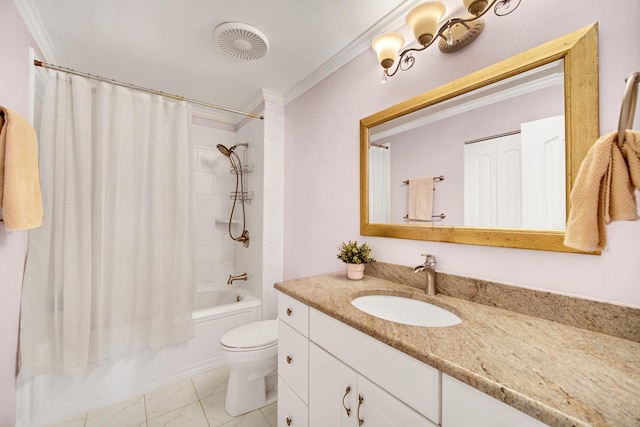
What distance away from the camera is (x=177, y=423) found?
149 cm

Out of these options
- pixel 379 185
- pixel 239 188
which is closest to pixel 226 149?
pixel 239 188

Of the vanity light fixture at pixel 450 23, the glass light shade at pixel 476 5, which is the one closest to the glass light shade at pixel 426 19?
the vanity light fixture at pixel 450 23

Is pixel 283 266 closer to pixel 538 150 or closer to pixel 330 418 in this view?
pixel 330 418

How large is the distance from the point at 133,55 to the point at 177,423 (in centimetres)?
242

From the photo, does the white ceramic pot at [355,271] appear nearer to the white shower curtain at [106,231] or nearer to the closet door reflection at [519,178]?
the closet door reflection at [519,178]

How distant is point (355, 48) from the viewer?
1.58m

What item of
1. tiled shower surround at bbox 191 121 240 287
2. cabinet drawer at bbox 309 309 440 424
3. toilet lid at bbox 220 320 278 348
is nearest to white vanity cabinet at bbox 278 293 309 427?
cabinet drawer at bbox 309 309 440 424

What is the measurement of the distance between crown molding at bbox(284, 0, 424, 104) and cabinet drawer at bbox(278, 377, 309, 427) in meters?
1.95

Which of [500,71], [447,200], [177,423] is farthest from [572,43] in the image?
[177,423]

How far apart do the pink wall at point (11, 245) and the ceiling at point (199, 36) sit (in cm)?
16

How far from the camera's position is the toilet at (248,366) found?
4.99 feet

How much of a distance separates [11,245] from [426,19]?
227 centimetres

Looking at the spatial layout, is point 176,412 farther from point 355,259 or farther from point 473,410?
point 473,410

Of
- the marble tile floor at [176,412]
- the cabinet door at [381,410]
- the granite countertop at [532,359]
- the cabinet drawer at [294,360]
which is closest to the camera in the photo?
the granite countertop at [532,359]
